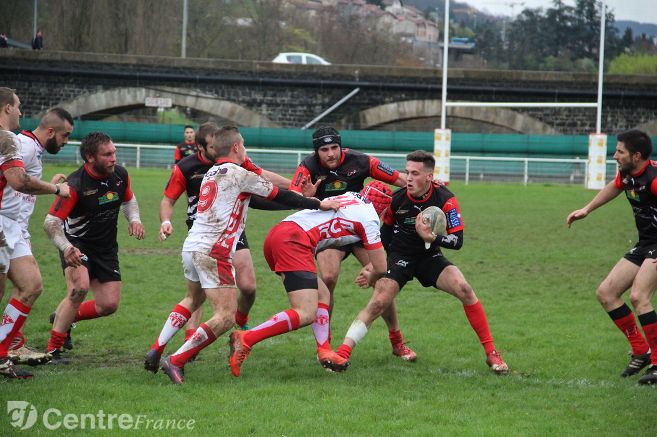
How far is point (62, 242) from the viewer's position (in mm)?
7570

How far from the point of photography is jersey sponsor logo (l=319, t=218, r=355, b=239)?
304 inches

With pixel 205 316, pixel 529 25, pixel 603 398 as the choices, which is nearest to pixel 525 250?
pixel 205 316

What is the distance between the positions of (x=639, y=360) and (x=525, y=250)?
8145 millimetres

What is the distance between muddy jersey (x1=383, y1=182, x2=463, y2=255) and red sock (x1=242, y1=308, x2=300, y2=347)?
1.37 m

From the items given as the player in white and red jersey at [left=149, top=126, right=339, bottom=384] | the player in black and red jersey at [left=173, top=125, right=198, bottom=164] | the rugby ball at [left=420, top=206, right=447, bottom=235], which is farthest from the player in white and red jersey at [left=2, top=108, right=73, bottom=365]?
the player in black and red jersey at [left=173, top=125, right=198, bottom=164]

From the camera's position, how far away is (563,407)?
6531mm

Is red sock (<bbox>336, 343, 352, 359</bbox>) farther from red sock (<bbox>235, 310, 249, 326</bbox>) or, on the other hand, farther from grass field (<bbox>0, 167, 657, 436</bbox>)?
red sock (<bbox>235, 310, 249, 326</bbox>)

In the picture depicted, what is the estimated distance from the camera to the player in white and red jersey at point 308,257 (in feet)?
24.0

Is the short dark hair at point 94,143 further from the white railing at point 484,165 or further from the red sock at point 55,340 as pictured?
the white railing at point 484,165

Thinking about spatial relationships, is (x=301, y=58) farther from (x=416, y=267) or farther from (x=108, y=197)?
(x=416, y=267)

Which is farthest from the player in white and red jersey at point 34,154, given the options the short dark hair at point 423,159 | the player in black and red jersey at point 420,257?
the short dark hair at point 423,159

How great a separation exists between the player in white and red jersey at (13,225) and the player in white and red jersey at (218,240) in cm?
114

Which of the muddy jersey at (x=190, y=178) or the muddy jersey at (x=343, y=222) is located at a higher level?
the muddy jersey at (x=190, y=178)

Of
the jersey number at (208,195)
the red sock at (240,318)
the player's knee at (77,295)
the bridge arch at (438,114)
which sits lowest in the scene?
the red sock at (240,318)
